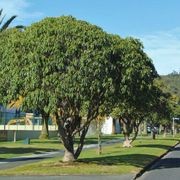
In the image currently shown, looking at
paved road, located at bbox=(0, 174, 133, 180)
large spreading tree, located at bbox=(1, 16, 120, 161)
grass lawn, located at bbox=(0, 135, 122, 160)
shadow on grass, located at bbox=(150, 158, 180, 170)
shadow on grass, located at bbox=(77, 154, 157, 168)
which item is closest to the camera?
paved road, located at bbox=(0, 174, 133, 180)

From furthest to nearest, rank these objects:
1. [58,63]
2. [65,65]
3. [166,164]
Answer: [166,164] → [65,65] → [58,63]

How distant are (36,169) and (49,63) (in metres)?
4.36

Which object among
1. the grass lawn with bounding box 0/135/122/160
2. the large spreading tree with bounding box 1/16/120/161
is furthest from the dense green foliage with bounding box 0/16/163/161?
the grass lawn with bounding box 0/135/122/160

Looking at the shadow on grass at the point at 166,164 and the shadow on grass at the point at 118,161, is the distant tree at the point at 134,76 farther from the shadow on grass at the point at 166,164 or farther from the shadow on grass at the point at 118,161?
the shadow on grass at the point at 166,164

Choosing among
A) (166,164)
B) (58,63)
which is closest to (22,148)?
(166,164)

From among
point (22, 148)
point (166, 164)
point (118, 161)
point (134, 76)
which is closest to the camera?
point (134, 76)

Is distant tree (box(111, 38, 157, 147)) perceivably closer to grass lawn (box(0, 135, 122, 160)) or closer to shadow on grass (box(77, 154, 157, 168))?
shadow on grass (box(77, 154, 157, 168))

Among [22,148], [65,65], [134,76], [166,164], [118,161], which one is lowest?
[166,164]

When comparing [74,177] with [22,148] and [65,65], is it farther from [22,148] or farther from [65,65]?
[22,148]

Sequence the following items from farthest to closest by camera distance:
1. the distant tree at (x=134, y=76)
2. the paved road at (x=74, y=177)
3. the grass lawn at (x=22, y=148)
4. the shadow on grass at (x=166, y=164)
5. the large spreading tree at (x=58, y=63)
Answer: the grass lawn at (x=22, y=148) → the shadow on grass at (x=166, y=164) → the distant tree at (x=134, y=76) → the large spreading tree at (x=58, y=63) → the paved road at (x=74, y=177)

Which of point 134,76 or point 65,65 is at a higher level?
point 65,65

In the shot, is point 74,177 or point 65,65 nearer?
point 74,177

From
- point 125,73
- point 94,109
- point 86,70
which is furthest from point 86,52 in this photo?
point 94,109

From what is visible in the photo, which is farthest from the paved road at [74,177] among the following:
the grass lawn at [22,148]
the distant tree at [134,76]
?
the grass lawn at [22,148]
